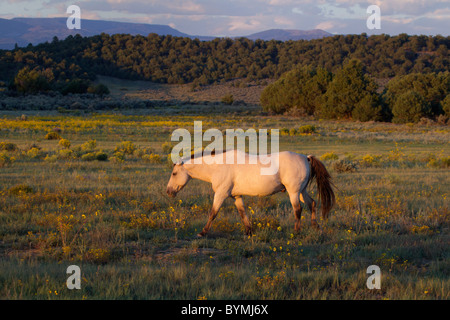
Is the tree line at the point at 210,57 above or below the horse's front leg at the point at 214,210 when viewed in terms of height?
above

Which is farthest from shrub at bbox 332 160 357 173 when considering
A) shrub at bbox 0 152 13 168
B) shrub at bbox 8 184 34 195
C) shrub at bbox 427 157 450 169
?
shrub at bbox 0 152 13 168

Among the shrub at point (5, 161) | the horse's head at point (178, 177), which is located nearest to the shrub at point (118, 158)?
the shrub at point (5, 161)

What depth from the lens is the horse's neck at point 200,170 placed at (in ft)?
28.4

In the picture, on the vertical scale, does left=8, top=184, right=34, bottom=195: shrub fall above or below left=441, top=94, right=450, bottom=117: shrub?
below

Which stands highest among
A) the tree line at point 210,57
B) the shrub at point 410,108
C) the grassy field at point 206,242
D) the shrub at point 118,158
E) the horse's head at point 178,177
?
the tree line at point 210,57

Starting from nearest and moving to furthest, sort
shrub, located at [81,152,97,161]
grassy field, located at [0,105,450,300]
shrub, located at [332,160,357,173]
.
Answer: grassy field, located at [0,105,450,300] < shrub, located at [332,160,357,173] < shrub, located at [81,152,97,161]

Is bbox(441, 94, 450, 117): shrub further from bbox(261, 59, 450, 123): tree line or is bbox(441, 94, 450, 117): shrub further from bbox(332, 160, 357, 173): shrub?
bbox(332, 160, 357, 173): shrub

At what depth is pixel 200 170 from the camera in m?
8.71

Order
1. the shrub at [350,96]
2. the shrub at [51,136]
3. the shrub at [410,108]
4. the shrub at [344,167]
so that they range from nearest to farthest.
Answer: the shrub at [344,167] < the shrub at [51,136] < the shrub at [410,108] < the shrub at [350,96]

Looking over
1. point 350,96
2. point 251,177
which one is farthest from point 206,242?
point 350,96

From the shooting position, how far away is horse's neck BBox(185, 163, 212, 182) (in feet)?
28.4

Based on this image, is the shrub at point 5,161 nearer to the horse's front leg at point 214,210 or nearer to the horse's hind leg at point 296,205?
the horse's front leg at point 214,210

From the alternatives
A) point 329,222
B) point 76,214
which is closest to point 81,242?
point 76,214

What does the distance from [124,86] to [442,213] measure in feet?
375
